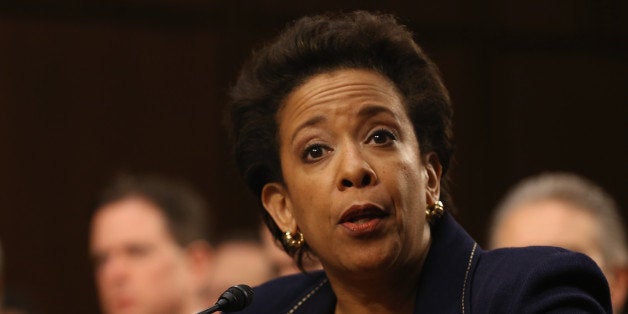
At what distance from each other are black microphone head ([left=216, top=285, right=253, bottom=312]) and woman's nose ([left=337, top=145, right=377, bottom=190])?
302 mm

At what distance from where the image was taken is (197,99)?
20.1 feet

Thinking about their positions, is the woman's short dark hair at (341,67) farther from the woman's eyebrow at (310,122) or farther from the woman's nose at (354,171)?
the woman's nose at (354,171)

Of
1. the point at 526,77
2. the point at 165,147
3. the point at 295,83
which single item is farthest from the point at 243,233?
the point at 295,83

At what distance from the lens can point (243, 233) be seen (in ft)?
17.8

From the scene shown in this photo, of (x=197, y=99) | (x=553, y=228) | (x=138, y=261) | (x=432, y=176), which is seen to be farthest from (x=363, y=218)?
(x=197, y=99)

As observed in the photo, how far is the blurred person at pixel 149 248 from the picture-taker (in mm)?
4113

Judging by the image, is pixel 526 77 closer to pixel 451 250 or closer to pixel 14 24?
pixel 14 24

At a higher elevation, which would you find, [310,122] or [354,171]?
[310,122]

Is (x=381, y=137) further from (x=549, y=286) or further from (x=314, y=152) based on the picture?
(x=549, y=286)

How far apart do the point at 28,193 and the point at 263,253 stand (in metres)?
1.58

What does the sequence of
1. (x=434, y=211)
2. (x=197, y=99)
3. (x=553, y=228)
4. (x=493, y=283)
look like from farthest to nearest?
1. (x=197, y=99)
2. (x=553, y=228)
3. (x=434, y=211)
4. (x=493, y=283)

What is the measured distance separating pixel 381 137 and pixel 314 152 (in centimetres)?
15

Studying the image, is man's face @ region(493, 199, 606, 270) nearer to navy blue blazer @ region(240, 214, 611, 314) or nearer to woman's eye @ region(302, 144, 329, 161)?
navy blue blazer @ region(240, 214, 611, 314)

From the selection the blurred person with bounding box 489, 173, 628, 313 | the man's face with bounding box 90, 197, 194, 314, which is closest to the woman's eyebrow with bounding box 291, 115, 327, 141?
the blurred person with bounding box 489, 173, 628, 313
